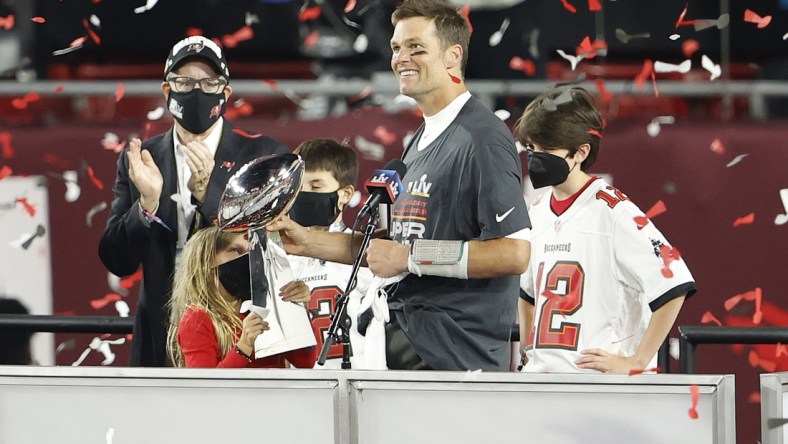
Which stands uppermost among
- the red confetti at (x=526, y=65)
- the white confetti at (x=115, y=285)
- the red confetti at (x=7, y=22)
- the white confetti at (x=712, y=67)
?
the red confetti at (x=7, y=22)

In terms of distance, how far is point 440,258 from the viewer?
360 cm

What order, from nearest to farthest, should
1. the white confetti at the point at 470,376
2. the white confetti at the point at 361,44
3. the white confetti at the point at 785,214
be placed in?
the white confetti at the point at 470,376 → the white confetti at the point at 785,214 → the white confetti at the point at 361,44

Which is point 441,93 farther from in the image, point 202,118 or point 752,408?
point 752,408

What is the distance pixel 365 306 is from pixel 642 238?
2.79 feet

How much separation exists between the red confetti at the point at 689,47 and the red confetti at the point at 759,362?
163cm

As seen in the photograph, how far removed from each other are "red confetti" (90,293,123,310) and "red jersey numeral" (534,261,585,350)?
2.49 m

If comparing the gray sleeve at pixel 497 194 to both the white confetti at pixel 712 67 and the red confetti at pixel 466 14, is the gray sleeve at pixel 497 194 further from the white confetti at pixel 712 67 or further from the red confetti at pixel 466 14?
the white confetti at pixel 712 67

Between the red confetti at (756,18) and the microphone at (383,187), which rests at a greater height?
the red confetti at (756,18)

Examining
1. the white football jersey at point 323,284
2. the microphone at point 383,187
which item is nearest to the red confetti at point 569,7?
the white football jersey at point 323,284

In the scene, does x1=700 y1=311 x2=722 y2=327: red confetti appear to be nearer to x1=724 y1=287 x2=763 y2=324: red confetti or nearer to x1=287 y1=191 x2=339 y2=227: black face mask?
x1=724 y1=287 x2=763 y2=324: red confetti

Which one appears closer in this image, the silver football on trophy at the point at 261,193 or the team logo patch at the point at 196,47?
the silver football on trophy at the point at 261,193

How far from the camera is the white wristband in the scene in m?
3.60

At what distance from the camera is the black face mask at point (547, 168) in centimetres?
408

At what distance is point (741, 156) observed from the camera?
568cm
